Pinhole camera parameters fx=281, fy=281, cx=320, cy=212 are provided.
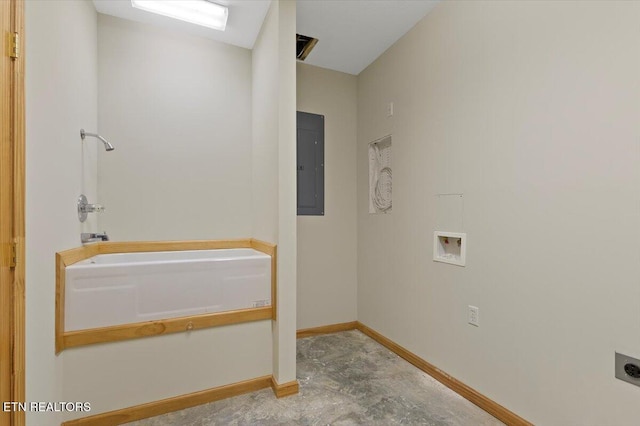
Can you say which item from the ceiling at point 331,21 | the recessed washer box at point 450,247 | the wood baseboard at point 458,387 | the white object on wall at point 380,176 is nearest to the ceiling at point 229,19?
the ceiling at point 331,21

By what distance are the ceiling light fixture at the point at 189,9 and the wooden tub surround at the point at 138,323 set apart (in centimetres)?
165

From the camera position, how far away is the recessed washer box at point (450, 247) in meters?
1.78

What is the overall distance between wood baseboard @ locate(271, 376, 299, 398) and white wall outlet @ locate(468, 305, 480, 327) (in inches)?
45.8

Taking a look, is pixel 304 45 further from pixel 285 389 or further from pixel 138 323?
pixel 285 389

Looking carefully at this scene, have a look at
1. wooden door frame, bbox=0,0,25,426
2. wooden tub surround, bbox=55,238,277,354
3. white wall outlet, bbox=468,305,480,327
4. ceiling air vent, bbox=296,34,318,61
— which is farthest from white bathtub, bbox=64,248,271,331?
ceiling air vent, bbox=296,34,318,61

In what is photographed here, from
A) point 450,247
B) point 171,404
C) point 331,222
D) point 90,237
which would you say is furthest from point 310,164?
point 171,404

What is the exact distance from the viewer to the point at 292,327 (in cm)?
181

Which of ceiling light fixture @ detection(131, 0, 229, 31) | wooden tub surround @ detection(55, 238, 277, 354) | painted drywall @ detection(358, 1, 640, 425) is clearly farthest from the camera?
ceiling light fixture @ detection(131, 0, 229, 31)

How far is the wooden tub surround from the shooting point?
1384 millimetres

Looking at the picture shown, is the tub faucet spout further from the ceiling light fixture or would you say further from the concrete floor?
the ceiling light fixture

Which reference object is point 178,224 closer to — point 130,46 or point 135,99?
point 135,99

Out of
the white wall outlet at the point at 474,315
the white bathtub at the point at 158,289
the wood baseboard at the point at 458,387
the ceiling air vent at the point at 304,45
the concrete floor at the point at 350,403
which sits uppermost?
the ceiling air vent at the point at 304,45

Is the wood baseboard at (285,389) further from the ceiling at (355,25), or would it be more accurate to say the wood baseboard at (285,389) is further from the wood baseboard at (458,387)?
the ceiling at (355,25)

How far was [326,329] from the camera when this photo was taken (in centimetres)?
274
